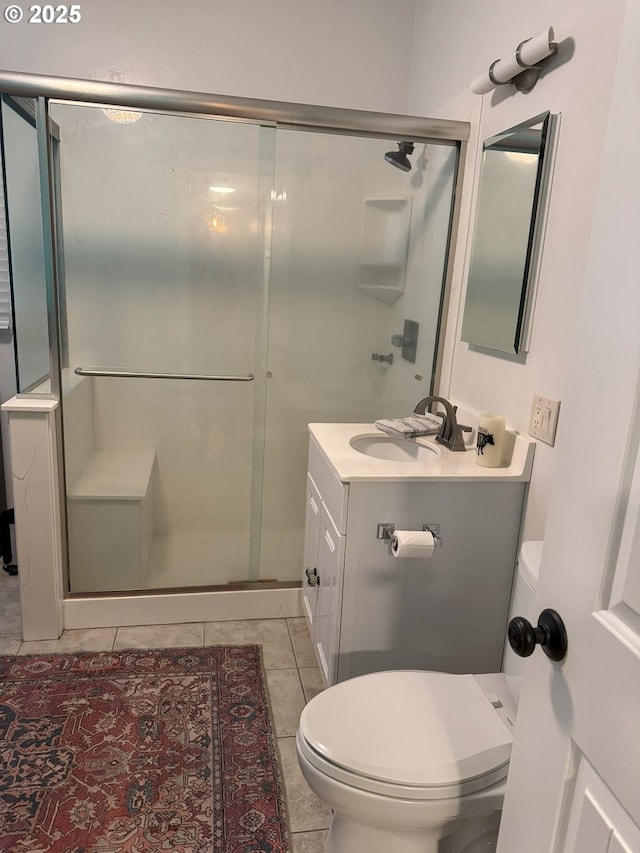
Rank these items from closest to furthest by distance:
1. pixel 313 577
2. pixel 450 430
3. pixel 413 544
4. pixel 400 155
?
pixel 413 544 < pixel 450 430 < pixel 313 577 < pixel 400 155

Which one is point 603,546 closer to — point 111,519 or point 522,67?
point 522,67

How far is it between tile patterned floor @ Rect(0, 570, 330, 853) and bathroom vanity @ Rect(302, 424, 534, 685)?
0.23 m

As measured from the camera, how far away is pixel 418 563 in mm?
1751

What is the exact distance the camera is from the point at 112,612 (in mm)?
2402

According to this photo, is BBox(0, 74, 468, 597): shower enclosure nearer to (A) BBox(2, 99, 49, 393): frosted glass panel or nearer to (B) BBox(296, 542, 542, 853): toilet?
(A) BBox(2, 99, 49, 393): frosted glass panel

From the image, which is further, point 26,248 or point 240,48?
point 240,48

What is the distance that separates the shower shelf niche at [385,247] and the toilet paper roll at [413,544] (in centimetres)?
114

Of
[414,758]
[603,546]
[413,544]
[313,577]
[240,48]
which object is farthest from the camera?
[240,48]

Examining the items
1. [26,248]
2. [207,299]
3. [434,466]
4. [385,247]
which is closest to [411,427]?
[434,466]

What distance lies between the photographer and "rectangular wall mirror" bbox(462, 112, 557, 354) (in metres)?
1.71

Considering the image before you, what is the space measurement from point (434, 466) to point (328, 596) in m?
0.52

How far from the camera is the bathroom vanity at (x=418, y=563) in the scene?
5.55 ft

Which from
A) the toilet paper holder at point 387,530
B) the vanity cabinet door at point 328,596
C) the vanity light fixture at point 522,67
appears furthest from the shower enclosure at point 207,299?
the toilet paper holder at point 387,530

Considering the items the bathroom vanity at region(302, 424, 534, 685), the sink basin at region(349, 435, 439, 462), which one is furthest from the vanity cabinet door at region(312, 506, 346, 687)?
the sink basin at region(349, 435, 439, 462)
